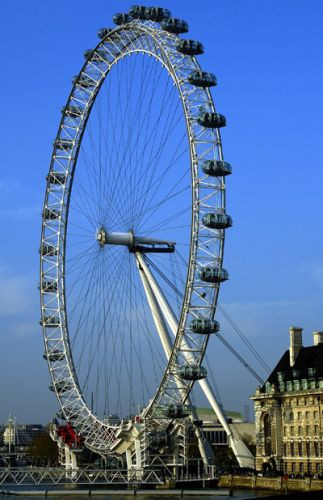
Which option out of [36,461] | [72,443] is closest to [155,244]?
[72,443]

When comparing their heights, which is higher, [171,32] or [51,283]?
[171,32]

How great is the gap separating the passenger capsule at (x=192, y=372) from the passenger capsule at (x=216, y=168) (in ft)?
33.5

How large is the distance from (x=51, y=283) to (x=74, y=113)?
11.5 m

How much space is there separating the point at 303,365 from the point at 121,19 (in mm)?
28541

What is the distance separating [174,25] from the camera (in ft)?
171

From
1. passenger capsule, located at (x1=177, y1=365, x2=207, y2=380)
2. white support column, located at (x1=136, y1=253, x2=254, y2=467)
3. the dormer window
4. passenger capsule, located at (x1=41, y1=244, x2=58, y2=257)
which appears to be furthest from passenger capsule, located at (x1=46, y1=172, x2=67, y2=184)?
the dormer window

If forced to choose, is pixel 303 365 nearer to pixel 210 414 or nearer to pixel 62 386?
pixel 62 386

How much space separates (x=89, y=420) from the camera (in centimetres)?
6375

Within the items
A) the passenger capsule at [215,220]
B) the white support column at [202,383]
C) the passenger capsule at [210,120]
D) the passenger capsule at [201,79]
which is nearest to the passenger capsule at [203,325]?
the white support column at [202,383]

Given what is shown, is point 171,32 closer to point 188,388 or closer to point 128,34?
point 128,34

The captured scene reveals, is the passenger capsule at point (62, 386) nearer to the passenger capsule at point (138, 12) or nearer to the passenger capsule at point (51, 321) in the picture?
the passenger capsule at point (51, 321)

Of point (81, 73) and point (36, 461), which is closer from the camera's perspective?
point (81, 73)

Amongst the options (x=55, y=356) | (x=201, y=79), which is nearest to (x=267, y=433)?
(x=55, y=356)

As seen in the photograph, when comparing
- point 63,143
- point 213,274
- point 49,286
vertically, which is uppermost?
point 63,143
